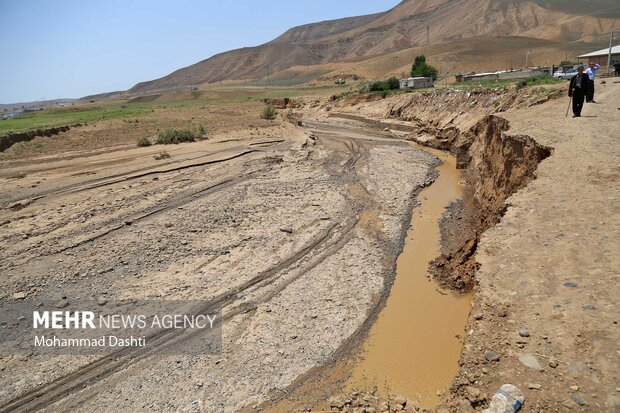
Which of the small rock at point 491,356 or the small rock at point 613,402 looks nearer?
the small rock at point 613,402

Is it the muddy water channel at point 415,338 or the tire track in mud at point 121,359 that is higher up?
the tire track in mud at point 121,359

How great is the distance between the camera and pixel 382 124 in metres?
34.1

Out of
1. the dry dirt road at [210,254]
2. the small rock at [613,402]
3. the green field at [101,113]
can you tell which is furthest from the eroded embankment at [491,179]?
the green field at [101,113]

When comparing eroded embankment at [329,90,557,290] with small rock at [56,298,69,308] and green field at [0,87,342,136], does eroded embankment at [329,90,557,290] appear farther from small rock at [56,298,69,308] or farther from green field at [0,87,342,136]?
green field at [0,87,342,136]

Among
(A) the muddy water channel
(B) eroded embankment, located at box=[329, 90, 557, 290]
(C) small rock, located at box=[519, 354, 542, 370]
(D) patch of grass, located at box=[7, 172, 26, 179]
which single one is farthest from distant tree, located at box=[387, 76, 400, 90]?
(C) small rock, located at box=[519, 354, 542, 370]

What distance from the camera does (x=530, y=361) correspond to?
186 inches

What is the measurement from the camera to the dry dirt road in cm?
711

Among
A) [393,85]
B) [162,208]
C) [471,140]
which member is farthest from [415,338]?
[393,85]

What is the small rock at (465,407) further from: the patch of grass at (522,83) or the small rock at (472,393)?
the patch of grass at (522,83)

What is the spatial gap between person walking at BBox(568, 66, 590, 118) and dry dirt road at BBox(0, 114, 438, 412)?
6.51 meters

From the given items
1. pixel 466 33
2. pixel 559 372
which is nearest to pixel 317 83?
pixel 466 33

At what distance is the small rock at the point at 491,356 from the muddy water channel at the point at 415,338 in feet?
5.92

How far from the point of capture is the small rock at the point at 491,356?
16.2 ft

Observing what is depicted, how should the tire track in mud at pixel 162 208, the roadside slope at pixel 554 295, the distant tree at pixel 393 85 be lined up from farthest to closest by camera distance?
the distant tree at pixel 393 85
the tire track in mud at pixel 162 208
the roadside slope at pixel 554 295
